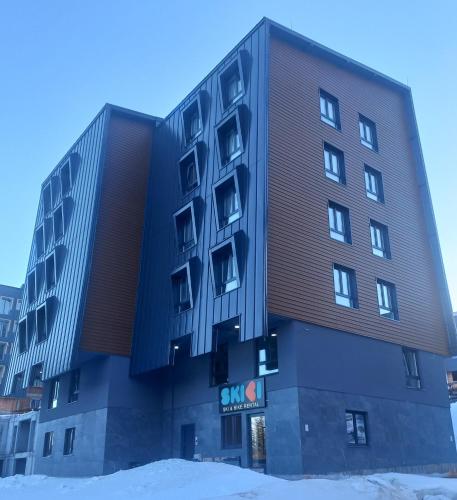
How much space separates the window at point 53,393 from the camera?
3466cm

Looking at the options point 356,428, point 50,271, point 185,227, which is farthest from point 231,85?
point 356,428

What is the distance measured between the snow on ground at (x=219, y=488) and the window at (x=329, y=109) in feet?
60.6

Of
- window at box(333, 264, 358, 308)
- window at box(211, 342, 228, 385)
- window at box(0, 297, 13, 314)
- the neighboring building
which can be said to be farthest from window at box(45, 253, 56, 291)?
window at box(0, 297, 13, 314)

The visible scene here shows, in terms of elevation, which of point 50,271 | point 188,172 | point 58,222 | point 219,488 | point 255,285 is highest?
point 58,222

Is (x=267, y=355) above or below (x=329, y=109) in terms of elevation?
below

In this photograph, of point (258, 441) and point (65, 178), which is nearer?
point (258, 441)

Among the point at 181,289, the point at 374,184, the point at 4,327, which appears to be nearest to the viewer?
the point at 181,289

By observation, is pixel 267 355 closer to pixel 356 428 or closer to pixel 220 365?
pixel 220 365

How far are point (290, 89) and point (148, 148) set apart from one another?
11.8m

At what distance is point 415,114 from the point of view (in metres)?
34.5

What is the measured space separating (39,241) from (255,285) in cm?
2436

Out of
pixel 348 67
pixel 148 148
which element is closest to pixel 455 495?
pixel 348 67

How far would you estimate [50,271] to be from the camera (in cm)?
3638

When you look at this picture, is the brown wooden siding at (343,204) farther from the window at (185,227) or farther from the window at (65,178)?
the window at (65,178)
